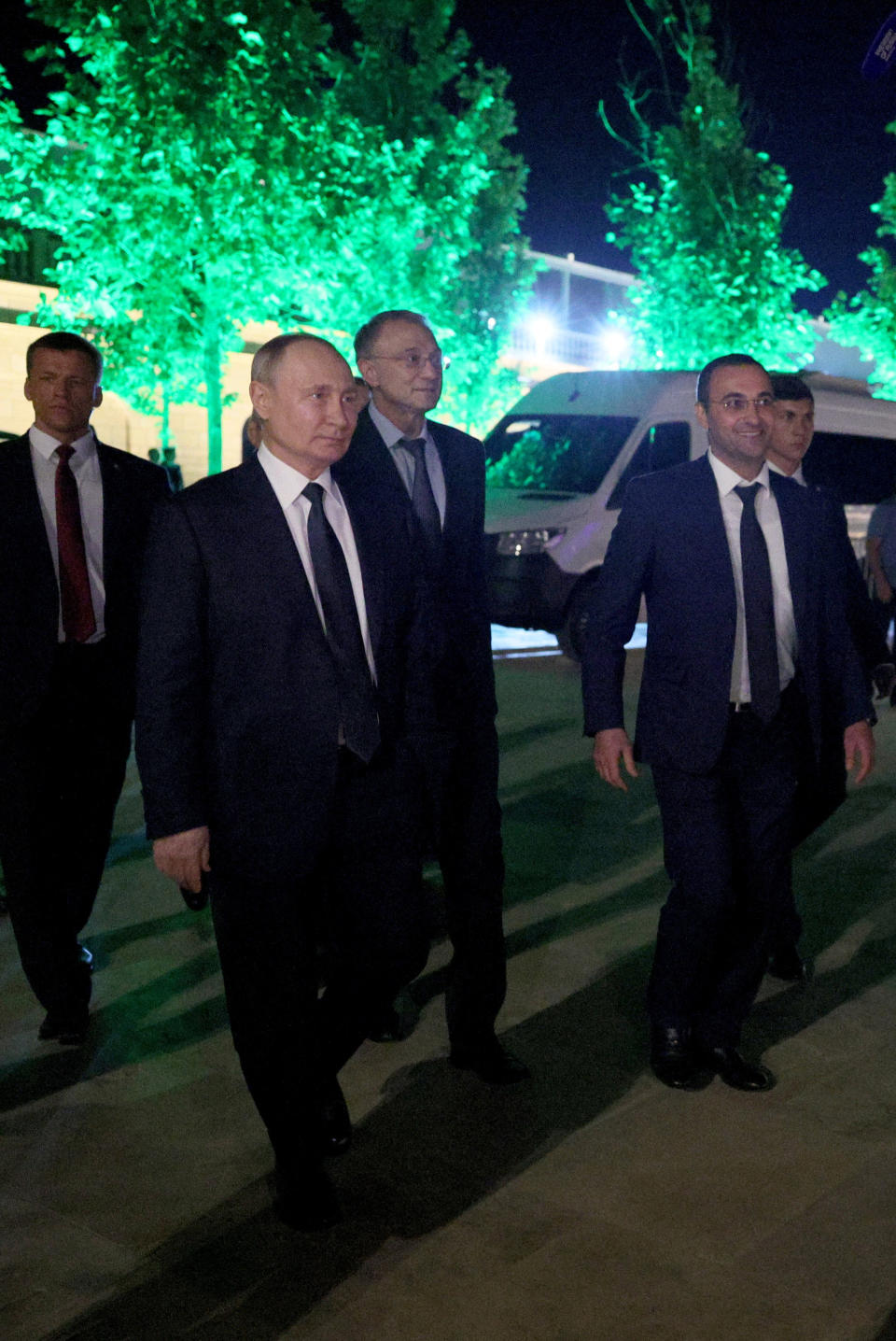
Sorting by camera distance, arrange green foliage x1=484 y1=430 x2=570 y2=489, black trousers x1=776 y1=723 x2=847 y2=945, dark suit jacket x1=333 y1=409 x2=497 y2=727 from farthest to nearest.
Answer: green foliage x1=484 y1=430 x2=570 y2=489 < black trousers x1=776 y1=723 x2=847 y2=945 < dark suit jacket x1=333 y1=409 x2=497 y2=727

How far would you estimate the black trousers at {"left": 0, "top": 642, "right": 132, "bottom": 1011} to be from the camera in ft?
14.7

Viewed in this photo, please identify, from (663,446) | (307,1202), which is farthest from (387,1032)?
(663,446)

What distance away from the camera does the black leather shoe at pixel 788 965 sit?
5230 mm

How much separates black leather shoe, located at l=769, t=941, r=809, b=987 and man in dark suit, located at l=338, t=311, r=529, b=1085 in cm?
132

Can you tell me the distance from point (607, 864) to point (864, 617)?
8.12ft

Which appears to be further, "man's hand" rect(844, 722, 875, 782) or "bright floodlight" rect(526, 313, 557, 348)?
"bright floodlight" rect(526, 313, 557, 348)

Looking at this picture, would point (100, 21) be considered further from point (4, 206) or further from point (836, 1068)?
point (836, 1068)

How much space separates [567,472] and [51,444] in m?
10.1

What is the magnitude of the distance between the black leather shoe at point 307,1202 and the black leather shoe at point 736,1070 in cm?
134

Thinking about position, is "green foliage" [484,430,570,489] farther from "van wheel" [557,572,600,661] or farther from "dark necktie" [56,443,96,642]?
"dark necktie" [56,443,96,642]

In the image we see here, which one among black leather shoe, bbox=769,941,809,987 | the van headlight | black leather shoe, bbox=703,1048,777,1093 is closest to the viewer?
black leather shoe, bbox=703,1048,777,1093

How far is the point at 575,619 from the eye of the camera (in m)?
13.7

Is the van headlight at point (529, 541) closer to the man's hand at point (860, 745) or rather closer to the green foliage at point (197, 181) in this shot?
the green foliage at point (197, 181)

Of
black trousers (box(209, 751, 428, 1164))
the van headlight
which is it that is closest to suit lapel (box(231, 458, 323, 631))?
black trousers (box(209, 751, 428, 1164))
